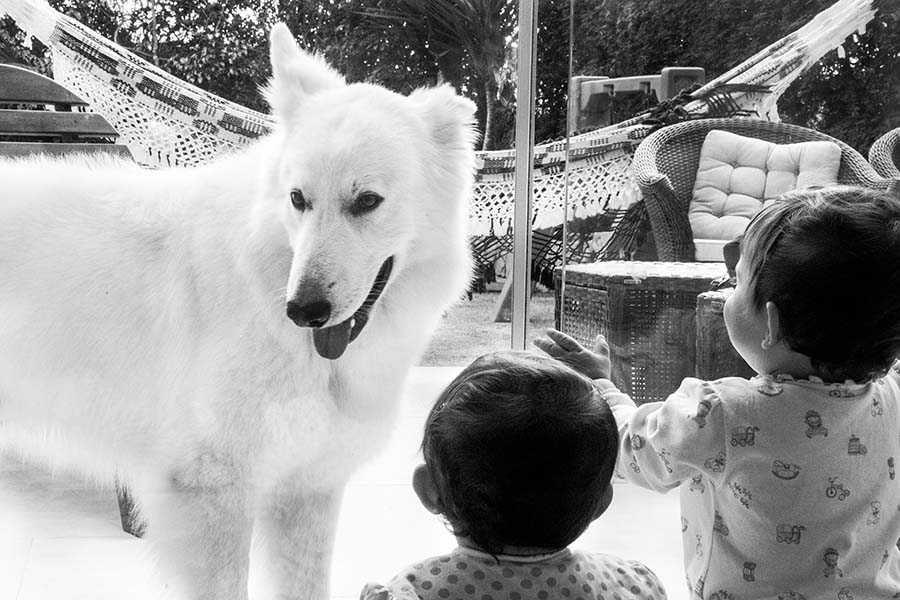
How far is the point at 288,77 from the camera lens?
130 centimetres

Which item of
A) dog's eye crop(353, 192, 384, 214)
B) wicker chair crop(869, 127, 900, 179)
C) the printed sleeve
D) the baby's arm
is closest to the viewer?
the baby's arm

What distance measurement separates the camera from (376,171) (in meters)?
1.26

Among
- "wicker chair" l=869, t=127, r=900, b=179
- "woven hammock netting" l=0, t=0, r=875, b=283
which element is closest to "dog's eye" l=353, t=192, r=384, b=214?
"woven hammock netting" l=0, t=0, r=875, b=283

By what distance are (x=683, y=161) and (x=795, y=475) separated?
1399 millimetres

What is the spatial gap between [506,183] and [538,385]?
4.34 feet

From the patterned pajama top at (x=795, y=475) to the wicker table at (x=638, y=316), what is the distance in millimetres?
1371

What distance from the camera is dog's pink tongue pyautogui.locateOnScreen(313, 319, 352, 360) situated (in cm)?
126

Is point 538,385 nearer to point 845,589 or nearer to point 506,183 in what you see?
point 845,589

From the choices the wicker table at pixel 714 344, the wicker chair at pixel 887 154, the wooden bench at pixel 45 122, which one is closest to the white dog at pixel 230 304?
the wooden bench at pixel 45 122

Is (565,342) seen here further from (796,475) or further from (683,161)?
(683,161)

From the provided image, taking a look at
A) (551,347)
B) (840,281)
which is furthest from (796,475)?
(551,347)

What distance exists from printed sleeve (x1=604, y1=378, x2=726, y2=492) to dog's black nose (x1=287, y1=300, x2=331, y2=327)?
42cm

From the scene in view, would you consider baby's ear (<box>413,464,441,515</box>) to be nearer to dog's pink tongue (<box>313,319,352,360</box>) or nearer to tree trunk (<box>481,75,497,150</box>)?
dog's pink tongue (<box>313,319,352,360</box>)

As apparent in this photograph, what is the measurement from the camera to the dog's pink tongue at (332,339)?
4.14ft
